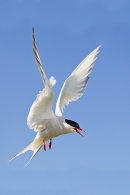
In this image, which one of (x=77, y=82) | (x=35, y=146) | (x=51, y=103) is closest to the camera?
(x=51, y=103)

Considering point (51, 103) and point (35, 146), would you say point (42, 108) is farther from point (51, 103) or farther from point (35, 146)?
point (35, 146)

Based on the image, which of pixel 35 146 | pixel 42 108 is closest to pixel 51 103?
pixel 42 108

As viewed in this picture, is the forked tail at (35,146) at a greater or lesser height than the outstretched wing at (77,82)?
lesser

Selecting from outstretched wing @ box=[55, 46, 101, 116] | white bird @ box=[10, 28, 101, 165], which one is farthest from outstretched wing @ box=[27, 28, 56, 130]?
outstretched wing @ box=[55, 46, 101, 116]

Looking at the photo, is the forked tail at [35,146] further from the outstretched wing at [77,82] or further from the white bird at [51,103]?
the outstretched wing at [77,82]

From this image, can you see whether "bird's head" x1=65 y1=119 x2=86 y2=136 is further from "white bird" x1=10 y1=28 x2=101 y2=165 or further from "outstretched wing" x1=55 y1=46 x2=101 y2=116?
"outstretched wing" x1=55 y1=46 x2=101 y2=116

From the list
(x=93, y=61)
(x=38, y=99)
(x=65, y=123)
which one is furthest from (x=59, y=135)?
(x=93, y=61)

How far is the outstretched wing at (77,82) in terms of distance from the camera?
1161cm

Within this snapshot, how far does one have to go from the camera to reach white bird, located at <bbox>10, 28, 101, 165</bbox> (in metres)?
9.70

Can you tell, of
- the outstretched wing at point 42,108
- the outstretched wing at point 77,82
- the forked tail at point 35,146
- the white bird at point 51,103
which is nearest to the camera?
the outstretched wing at point 42,108

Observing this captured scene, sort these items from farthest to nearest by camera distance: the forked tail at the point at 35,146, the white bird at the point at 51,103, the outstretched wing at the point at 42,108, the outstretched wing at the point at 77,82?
the outstretched wing at the point at 77,82 < the forked tail at the point at 35,146 < the white bird at the point at 51,103 < the outstretched wing at the point at 42,108

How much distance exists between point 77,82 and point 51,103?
1820mm

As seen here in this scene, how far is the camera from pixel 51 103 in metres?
10.1

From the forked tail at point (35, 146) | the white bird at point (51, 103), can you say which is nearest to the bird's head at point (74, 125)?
the white bird at point (51, 103)
